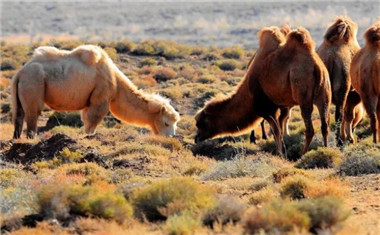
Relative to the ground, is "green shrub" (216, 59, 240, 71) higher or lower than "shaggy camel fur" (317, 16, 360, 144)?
lower

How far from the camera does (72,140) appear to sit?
17.6 m

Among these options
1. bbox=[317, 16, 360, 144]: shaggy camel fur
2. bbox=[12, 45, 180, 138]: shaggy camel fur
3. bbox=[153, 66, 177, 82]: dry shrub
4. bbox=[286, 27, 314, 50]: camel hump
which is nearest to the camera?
bbox=[286, 27, 314, 50]: camel hump

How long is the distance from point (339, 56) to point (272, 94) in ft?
7.82

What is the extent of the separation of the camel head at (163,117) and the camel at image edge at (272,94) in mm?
1339

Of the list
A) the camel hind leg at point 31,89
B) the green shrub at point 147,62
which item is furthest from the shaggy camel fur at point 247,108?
the green shrub at point 147,62

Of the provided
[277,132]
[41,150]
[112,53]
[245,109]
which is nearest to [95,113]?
[41,150]

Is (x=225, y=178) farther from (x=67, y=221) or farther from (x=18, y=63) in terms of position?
(x=18, y=63)

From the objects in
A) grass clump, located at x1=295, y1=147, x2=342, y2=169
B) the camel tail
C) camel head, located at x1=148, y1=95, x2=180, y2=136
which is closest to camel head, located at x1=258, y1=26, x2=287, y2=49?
grass clump, located at x1=295, y1=147, x2=342, y2=169

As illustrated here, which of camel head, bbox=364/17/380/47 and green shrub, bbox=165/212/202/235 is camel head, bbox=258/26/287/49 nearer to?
camel head, bbox=364/17/380/47

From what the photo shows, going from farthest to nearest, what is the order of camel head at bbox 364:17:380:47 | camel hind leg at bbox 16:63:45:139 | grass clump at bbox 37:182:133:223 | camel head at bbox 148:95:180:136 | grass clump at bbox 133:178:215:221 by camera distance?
camel head at bbox 148:95:180:136
camel hind leg at bbox 16:63:45:139
camel head at bbox 364:17:380:47
grass clump at bbox 133:178:215:221
grass clump at bbox 37:182:133:223

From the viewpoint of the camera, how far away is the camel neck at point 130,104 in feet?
68.2

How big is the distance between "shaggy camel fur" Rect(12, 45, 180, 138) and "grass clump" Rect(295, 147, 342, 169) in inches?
229

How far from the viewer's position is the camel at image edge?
16.7m

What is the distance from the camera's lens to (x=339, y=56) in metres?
19.0
